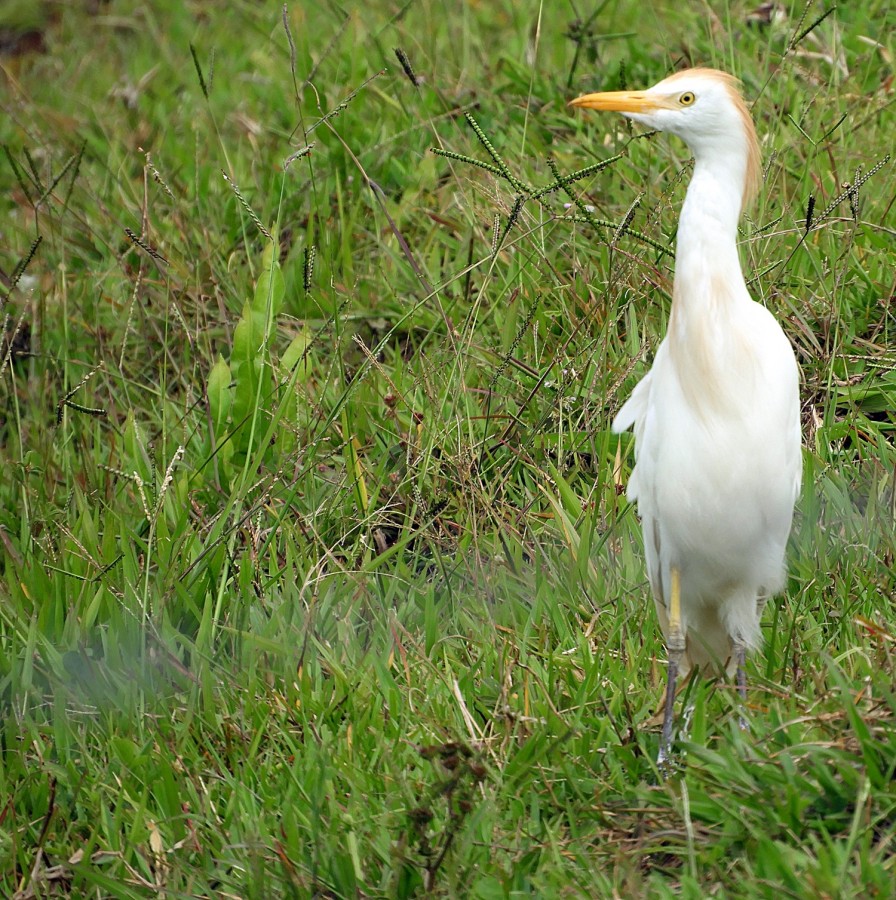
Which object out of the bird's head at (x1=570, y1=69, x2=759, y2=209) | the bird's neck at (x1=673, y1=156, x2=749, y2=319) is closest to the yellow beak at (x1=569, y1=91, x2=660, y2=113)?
the bird's head at (x1=570, y1=69, x2=759, y2=209)

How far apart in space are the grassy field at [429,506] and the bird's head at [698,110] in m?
0.54

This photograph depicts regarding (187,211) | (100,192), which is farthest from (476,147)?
(100,192)

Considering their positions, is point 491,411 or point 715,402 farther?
point 491,411

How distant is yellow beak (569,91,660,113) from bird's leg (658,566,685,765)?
938 millimetres

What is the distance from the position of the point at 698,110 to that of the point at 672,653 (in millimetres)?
1073

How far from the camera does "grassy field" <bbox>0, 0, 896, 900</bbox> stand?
8.10 feet

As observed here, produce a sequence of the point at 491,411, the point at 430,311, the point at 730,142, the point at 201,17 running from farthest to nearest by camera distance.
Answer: the point at 201,17 < the point at 430,311 < the point at 491,411 < the point at 730,142

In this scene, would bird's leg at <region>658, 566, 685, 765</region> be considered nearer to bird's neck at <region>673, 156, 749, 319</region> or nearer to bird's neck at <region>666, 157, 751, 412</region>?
bird's neck at <region>666, 157, 751, 412</region>

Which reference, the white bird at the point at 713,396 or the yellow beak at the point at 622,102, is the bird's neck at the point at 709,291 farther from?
the yellow beak at the point at 622,102

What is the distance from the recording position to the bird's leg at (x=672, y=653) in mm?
2535

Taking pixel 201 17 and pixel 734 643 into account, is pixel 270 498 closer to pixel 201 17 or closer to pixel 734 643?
pixel 734 643

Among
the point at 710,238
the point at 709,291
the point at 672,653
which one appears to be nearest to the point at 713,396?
the point at 709,291

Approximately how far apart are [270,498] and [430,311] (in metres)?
1.03

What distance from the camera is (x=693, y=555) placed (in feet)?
8.94
